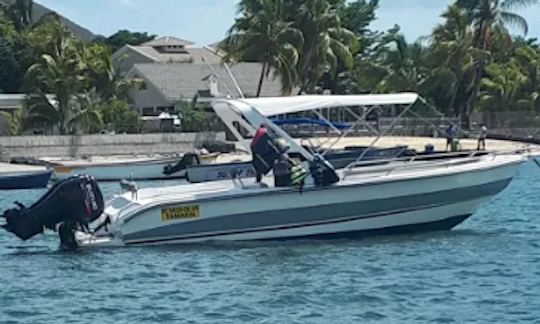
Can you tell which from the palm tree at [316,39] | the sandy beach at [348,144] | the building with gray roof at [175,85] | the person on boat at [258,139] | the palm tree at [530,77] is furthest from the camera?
the building with gray roof at [175,85]

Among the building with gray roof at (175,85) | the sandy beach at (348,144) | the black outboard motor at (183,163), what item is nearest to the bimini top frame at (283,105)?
the black outboard motor at (183,163)

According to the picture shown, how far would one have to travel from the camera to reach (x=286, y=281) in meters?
19.1

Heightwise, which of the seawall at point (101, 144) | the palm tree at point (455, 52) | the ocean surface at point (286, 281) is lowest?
the ocean surface at point (286, 281)

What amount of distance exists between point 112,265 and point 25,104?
38.1 metres

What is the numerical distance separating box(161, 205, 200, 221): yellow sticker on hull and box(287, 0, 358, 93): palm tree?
152 ft

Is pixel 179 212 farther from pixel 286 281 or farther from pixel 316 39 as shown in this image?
pixel 316 39

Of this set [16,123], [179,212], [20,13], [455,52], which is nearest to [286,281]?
[179,212]

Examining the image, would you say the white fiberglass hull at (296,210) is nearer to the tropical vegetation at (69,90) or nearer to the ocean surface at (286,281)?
the ocean surface at (286,281)

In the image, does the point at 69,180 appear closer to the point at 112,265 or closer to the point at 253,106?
the point at 112,265

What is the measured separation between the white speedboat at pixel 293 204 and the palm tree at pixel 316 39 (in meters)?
44.7

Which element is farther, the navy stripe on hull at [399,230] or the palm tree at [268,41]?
the palm tree at [268,41]

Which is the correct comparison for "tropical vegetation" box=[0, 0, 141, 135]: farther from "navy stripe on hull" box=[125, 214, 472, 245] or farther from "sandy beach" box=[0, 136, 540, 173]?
"navy stripe on hull" box=[125, 214, 472, 245]

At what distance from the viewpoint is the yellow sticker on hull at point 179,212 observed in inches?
874

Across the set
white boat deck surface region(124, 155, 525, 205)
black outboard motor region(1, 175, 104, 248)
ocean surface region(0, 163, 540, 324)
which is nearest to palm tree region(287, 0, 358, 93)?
ocean surface region(0, 163, 540, 324)
